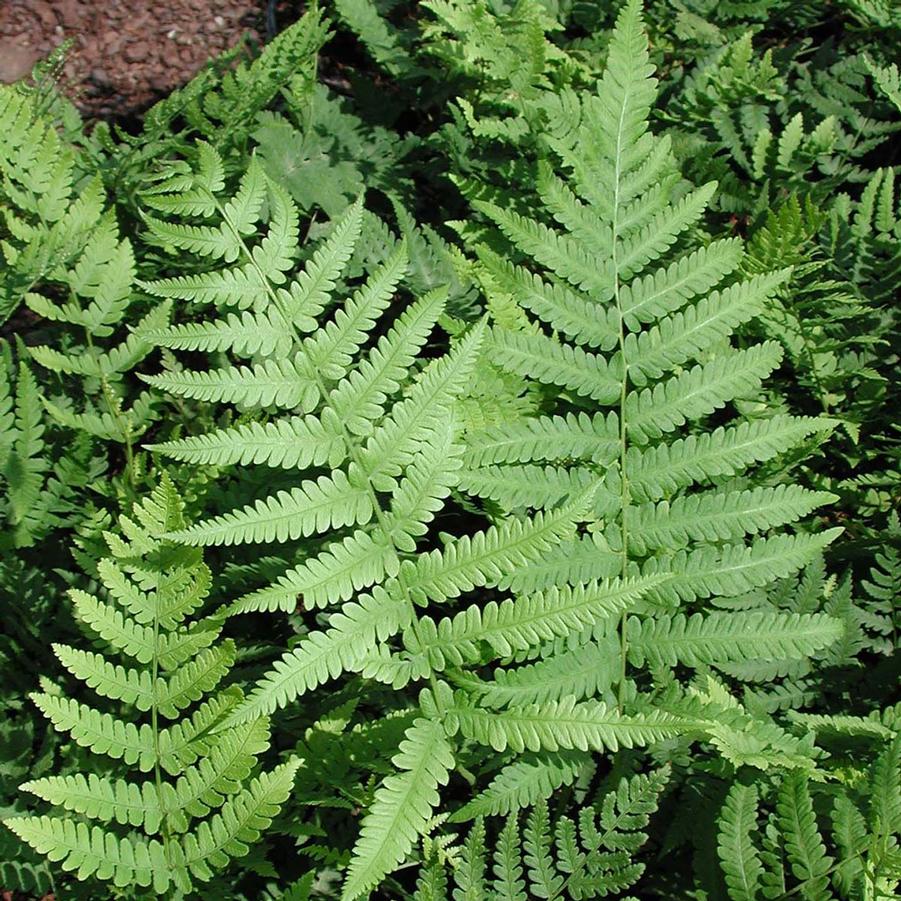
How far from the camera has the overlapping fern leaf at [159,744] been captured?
6.24 ft

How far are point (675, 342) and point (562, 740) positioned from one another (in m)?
0.95

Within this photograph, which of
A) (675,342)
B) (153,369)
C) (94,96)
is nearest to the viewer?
(675,342)

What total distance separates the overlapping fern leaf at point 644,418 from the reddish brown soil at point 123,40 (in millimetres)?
2704

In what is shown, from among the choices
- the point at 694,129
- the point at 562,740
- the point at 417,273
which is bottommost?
the point at 562,740

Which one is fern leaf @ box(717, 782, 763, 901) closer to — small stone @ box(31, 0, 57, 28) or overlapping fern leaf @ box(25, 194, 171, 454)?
overlapping fern leaf @ box(25, 194, 171, 454)

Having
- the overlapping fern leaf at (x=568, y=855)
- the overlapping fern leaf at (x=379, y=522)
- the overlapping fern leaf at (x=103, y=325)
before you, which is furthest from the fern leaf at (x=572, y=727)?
the overlapping fern leaf at (x=103, y=325)

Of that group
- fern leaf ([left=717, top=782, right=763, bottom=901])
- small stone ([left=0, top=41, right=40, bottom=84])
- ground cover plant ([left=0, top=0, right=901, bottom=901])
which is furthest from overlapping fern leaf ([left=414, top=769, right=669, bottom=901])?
small stone ([left=0, top=41, right=40, bottom=84])

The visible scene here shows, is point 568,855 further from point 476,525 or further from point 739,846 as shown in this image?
point 476,525

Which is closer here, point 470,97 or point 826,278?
point 826,278

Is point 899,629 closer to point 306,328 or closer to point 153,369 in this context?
point 306,328

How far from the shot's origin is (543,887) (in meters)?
2.01

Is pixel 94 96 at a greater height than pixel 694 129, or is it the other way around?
pixel 94 96

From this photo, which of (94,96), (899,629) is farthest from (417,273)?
(94,96)

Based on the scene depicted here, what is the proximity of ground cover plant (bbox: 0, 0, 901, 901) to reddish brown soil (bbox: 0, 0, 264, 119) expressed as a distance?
3.81ft
